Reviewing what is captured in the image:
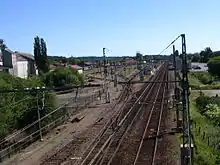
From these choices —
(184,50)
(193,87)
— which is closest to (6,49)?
(193,87)

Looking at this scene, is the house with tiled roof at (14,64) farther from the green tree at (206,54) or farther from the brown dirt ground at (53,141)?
the green tree at (206,54)

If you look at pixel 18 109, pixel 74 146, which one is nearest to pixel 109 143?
pixel 74 146

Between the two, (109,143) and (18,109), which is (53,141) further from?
(18,109)

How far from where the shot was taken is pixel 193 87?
56.2 metres

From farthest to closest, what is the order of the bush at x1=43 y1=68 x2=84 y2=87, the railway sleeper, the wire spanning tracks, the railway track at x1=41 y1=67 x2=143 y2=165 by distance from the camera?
the bush at x1=43 y1=68 x2=84 y2=87
the railway sleeper
the railway track at x1=41 y1=67 x2=143 y2=165
the wire spanning tracks

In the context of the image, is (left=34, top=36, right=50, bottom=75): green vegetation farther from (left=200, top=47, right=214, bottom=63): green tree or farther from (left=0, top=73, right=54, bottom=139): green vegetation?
(left=200, top=47, right=214, bottom=63): green tree

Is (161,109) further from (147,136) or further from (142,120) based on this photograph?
(147,136)

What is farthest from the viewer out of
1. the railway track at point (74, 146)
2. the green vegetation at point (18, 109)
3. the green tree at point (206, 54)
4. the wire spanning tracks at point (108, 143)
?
the green tree at point (206, 54)

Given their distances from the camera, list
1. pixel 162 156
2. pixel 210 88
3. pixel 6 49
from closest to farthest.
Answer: pixel 162 156 → pixel 210 88 → pixel 6 49

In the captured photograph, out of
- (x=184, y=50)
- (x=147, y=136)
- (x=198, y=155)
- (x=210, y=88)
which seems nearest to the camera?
(x=184, y=50)

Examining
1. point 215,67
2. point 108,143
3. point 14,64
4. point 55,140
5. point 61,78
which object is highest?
point 14,64

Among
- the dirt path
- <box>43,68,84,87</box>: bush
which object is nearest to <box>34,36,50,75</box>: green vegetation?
<box>43,68,84,87</box>: bush

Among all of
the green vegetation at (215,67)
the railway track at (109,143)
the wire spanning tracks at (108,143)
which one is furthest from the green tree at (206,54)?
the wire spanning tracks at (108,143)

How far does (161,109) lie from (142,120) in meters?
5.52
